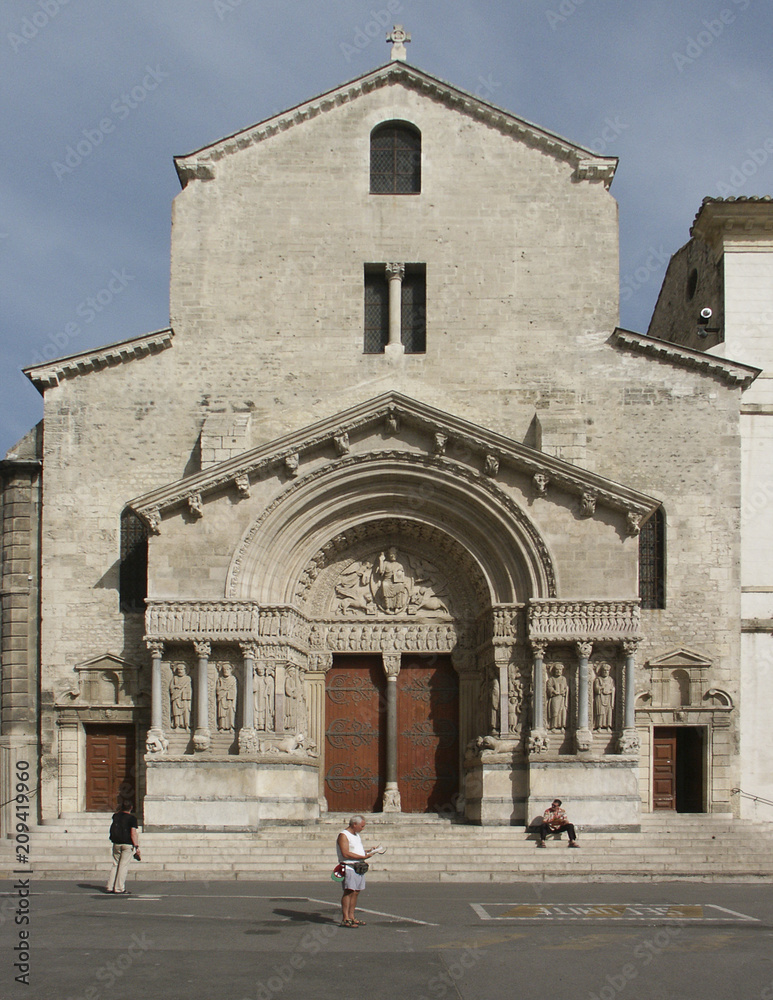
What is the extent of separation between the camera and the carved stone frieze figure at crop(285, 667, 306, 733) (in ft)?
77.9

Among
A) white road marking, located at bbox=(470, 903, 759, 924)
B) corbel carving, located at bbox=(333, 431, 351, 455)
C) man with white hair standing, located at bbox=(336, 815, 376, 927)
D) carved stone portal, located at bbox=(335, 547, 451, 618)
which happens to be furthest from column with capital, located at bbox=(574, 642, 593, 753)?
man with white hair standing, located at bbox=(336, 815, 376, 927)

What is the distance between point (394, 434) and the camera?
23.8 meters

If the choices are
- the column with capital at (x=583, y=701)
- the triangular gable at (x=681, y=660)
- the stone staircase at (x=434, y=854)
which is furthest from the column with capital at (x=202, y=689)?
the triangular gable at (x=681, y=660)

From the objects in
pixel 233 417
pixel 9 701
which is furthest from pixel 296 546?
pixel 9 701

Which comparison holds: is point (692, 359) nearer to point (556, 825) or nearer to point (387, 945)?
point (556, 825)

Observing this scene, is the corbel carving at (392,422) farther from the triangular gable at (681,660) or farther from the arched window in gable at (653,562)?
the triangular gable at (681,660)

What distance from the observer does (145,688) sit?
80.4ft

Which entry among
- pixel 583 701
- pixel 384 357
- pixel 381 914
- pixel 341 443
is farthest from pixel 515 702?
pixel 381 914

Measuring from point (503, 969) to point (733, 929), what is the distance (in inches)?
150

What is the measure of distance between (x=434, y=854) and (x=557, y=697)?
13.1ft

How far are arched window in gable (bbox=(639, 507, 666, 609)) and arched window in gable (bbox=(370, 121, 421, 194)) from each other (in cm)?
851

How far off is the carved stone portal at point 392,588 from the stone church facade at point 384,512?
0.06 meters

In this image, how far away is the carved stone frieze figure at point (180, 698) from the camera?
2305 centimetres

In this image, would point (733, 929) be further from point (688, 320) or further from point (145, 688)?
point (688, 320)
